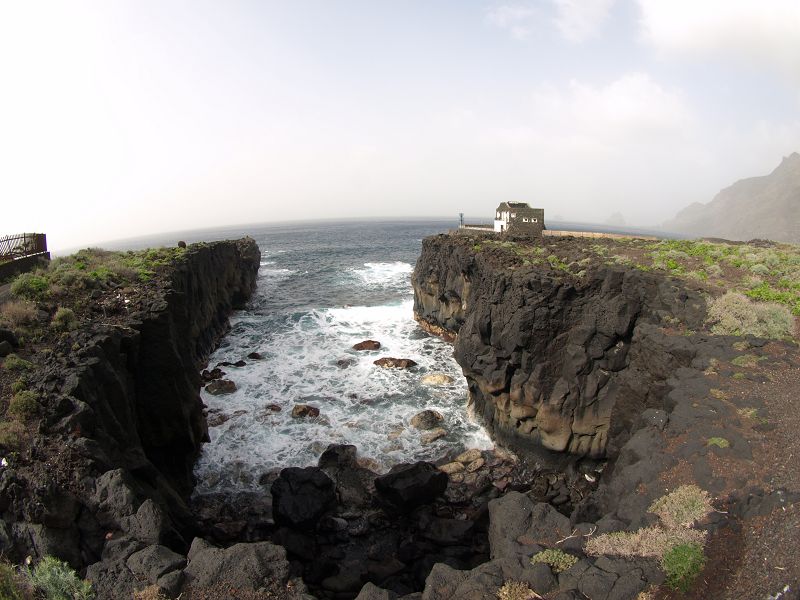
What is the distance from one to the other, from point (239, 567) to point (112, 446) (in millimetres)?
6025

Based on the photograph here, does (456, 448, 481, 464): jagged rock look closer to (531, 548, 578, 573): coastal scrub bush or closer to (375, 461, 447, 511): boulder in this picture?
(375, 461, 447, 511): boulder

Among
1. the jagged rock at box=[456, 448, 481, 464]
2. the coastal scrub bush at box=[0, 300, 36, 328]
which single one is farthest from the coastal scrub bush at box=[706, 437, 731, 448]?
the coastal scrub bush at box=[0, 300, 36, 328]

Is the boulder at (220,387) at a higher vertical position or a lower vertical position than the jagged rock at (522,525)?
lower

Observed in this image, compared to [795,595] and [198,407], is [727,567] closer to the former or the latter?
[795,595]

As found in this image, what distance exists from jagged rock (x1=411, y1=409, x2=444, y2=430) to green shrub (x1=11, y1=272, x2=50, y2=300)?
18686 mm

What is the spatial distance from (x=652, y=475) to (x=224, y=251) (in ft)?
146

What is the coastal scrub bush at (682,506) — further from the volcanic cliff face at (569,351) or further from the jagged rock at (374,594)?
the jagged rock at (374,594)

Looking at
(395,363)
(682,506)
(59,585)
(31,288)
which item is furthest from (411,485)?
(31,288)

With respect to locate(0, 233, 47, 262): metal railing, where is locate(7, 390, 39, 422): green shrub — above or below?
below

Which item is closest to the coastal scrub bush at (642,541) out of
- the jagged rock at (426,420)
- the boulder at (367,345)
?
the jagged rock at (426,420)

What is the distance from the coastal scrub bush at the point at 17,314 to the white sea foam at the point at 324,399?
9.71 metres

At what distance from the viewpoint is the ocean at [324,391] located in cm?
2127

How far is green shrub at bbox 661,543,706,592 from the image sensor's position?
7074 mm

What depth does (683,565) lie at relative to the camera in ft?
23.5
